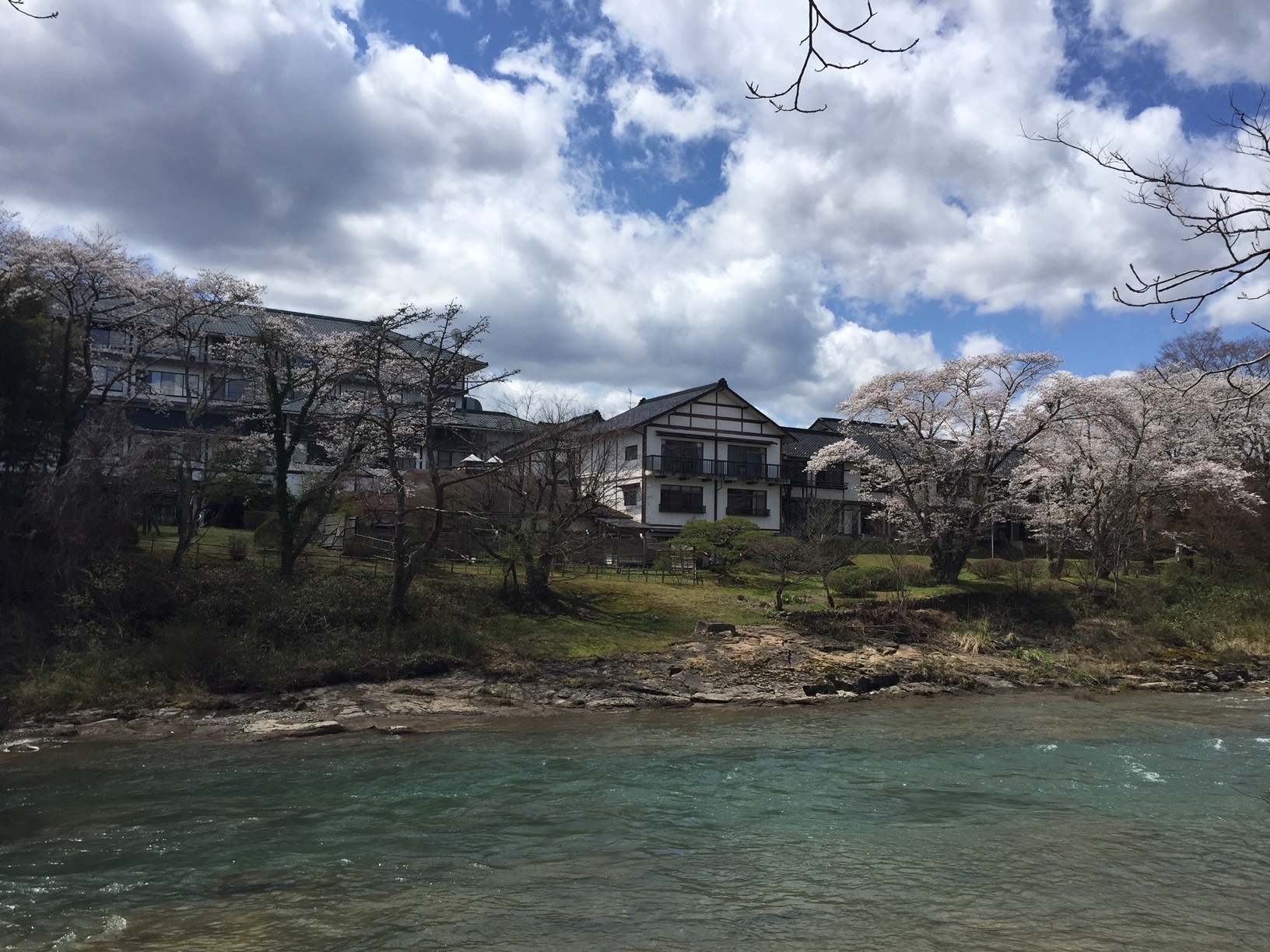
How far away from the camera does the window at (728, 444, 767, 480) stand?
41562mm

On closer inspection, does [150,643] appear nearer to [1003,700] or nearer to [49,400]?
[49,400]

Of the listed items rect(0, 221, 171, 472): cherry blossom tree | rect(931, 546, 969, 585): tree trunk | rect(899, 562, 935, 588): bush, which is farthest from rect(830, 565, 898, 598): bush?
rect(0, 221, 171, 472): cherry blossom tree

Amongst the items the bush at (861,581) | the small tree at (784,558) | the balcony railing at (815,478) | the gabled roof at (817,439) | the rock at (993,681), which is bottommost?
the rock at (993,681)

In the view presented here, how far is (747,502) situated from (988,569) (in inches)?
578

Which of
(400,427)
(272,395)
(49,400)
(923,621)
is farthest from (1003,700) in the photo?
(49,400)

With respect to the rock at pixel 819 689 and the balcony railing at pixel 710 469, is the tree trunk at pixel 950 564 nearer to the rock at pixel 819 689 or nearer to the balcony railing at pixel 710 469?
the rock at pixel 819 689

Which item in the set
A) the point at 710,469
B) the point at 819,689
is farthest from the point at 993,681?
the point at 710,469

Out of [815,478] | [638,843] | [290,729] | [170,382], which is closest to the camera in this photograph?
[638,843]

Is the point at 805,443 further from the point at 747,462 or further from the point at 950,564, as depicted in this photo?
the point at 950,564

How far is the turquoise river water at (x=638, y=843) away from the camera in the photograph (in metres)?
6.62

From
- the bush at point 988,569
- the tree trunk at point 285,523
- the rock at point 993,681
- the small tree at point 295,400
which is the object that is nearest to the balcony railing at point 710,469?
the bush at point 988,569

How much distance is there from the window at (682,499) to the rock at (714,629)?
18877 millimetres

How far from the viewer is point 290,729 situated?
44.1 ft

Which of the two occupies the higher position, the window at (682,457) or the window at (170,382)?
the window at (170,382)
